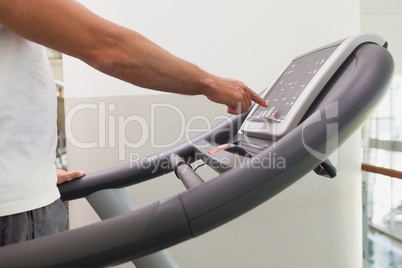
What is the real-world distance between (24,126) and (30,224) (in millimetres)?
227

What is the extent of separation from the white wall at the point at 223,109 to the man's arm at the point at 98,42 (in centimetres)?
97

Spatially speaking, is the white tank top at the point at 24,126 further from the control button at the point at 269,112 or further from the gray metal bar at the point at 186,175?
the control button at the point at 269,112

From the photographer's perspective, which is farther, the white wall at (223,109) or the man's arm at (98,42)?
the white wall at (223,109)

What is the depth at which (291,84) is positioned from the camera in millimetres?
1011

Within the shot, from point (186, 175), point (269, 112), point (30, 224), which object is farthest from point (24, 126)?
point (269, 112)

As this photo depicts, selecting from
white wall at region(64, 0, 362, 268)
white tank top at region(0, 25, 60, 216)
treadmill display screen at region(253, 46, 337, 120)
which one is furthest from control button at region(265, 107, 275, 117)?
white wall at region(64, 0, 362, 268)

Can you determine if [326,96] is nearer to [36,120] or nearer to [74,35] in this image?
[74,35]

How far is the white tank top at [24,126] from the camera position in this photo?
2.39 feet

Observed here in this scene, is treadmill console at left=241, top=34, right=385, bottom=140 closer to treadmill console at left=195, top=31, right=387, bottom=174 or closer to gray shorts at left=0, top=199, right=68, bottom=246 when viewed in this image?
treadmill console at left=195, top=31, right=387, bottom=174

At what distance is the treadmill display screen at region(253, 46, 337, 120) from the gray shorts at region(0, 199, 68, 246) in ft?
2.04

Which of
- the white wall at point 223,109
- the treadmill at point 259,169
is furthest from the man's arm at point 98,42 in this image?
the white wall at point 223,109

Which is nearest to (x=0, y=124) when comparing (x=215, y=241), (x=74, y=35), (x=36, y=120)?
(x=36, y=120)

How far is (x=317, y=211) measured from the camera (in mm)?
1793

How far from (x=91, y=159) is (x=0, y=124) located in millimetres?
1064
